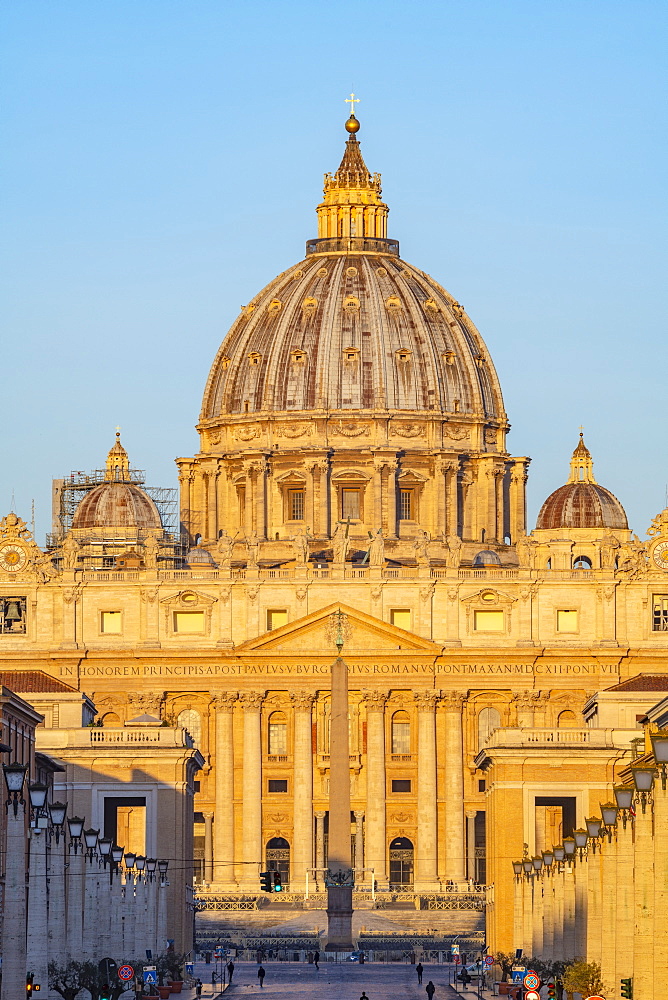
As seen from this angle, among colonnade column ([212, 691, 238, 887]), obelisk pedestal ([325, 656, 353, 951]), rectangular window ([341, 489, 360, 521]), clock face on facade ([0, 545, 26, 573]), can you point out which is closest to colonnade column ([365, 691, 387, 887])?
colonnade column ([212, 691, 238, 887])

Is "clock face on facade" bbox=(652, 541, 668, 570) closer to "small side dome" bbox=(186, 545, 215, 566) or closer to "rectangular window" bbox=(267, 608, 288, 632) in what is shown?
"rectangular window" bbox=(267, 608, 288, 632)

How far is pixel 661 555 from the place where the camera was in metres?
173

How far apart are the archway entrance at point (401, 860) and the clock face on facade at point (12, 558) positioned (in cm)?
2494

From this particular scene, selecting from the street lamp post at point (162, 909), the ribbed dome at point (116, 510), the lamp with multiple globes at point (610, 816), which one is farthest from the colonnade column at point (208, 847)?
the lamp with multiple globes at point (610, 816)

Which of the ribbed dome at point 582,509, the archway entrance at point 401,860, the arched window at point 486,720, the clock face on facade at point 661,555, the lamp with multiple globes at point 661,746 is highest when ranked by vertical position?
the ribbed dome at point 582,509

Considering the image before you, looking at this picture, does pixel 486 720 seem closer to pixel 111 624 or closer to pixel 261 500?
pixel 111 624

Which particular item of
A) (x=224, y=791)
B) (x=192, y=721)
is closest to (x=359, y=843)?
(x=224, y=791)

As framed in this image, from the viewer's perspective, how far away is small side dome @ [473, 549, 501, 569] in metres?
180

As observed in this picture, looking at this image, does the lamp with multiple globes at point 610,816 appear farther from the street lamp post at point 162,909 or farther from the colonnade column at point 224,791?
the colonnade column at point 224,791

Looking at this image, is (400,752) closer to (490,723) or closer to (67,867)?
(490,723)

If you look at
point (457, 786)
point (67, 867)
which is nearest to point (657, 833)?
point (67, 867)

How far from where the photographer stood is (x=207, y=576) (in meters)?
174

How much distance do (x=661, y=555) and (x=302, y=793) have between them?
22994 millimetres

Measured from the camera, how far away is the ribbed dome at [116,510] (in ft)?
623
